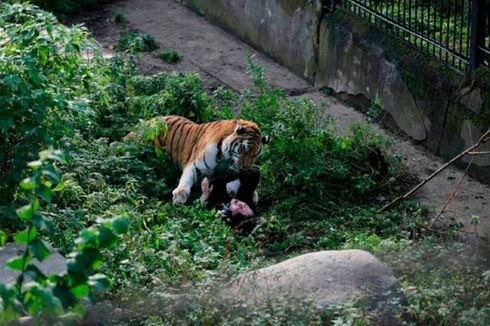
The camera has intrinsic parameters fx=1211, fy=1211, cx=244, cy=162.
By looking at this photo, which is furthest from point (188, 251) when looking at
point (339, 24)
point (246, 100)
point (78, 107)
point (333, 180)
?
point (339, 24)

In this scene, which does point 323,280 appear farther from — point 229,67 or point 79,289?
point 229,67

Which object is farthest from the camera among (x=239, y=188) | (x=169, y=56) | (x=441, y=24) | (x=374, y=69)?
(x=169, y=56)

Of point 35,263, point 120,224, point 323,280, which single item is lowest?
point 35,263

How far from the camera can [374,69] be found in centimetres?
1040

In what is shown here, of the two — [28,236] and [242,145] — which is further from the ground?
[28,236]

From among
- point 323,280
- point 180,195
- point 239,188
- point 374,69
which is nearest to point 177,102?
point 180,195

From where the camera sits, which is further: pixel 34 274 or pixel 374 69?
pixel 374 69

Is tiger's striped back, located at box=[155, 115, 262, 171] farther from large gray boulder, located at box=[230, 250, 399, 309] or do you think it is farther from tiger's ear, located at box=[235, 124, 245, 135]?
large gray boulder, located at box=[230, 250, 399, 309]

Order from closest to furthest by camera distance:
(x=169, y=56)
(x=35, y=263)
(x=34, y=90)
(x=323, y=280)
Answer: (x=323, y=280), (x=35, y=263), (x=34, y=90), (x=169, y=56)

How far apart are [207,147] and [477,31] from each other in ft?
7.55

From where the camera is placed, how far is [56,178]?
4.73 metres

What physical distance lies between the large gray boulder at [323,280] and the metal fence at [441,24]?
339 cm

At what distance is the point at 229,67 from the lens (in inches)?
467

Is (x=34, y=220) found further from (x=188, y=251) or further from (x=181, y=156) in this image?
(x=181, y=156)
